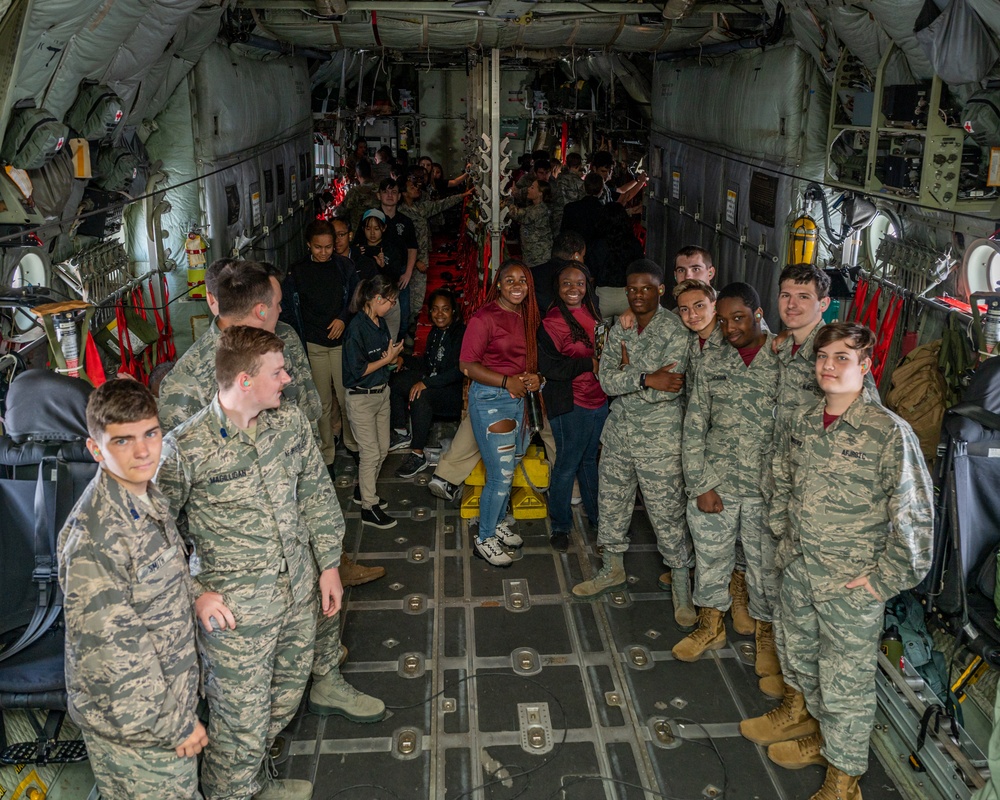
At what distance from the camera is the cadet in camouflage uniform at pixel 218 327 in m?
3.75

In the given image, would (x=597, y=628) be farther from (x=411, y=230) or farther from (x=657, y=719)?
(x=411, y=230)

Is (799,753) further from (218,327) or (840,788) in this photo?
(218,327)

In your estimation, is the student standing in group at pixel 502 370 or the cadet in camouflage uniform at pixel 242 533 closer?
the cadet in camouflage uniform at pixel 242 533

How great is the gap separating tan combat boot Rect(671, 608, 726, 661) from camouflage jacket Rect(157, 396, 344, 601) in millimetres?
2102

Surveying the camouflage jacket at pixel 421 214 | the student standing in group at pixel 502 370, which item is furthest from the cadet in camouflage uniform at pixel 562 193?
the student standing in group at pixel 502 370

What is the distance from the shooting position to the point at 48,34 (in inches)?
152

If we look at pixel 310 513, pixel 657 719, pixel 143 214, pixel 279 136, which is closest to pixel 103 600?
pixel 310 513

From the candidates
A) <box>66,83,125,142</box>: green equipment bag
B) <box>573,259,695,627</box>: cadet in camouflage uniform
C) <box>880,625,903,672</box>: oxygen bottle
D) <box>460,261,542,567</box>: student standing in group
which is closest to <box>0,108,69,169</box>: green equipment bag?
<box>66,83,125,142</box>: green equipment bag

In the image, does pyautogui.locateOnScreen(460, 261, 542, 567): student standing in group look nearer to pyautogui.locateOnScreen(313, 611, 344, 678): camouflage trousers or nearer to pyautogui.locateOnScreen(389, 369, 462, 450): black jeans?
pyautogui.locateOnScreen(389, 369, 462, 450): black jeans

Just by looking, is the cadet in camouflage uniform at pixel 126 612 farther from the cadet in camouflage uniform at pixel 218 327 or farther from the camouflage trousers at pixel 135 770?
the cadet in camouflage uniform at pixel 218 327

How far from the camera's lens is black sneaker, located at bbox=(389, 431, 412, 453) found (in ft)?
23.0

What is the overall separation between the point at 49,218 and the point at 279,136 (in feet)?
17.5

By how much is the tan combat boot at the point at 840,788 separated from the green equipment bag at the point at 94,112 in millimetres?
4844

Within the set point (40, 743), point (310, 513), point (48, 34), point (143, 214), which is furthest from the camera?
point (143, 214)
